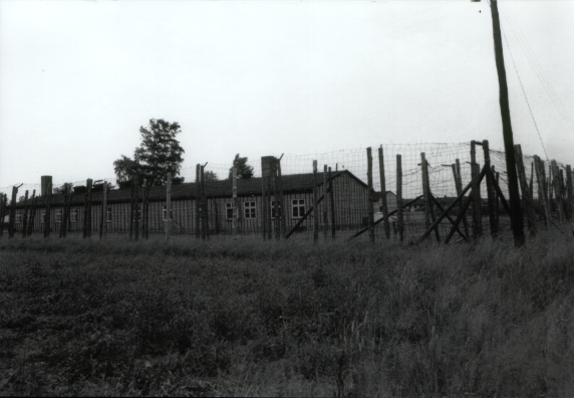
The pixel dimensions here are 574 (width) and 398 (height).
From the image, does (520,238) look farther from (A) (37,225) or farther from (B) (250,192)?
(A) (37,225)

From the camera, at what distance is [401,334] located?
4.94 metres

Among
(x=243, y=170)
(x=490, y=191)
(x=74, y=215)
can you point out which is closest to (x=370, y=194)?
(x=490, y=191)

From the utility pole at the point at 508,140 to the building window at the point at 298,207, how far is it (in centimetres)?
1916

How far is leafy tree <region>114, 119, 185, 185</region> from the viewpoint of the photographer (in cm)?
5953

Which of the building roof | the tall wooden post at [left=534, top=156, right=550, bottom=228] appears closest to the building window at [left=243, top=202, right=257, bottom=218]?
the building roof

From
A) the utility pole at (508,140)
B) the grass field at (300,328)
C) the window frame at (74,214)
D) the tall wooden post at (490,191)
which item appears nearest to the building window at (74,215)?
the window frame at (74,214)

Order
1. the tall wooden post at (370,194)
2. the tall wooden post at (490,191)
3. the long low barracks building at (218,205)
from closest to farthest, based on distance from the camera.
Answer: the tall wooden post at (490,191) → the tall wooden post at (370,194) → the long low barracks building at (218,205)

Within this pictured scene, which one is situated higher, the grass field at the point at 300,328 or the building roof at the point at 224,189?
the building roof at the point at 224,189

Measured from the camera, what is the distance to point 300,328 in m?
5.04

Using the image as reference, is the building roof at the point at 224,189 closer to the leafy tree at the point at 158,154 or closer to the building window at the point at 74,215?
the building window at the point at 74,215

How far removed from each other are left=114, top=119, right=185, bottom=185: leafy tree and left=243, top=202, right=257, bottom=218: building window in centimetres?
3006

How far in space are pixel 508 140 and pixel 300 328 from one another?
747 centimetres

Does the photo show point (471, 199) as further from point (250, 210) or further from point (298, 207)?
point (250, 210)

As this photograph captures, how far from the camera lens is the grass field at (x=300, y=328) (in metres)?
3.73
